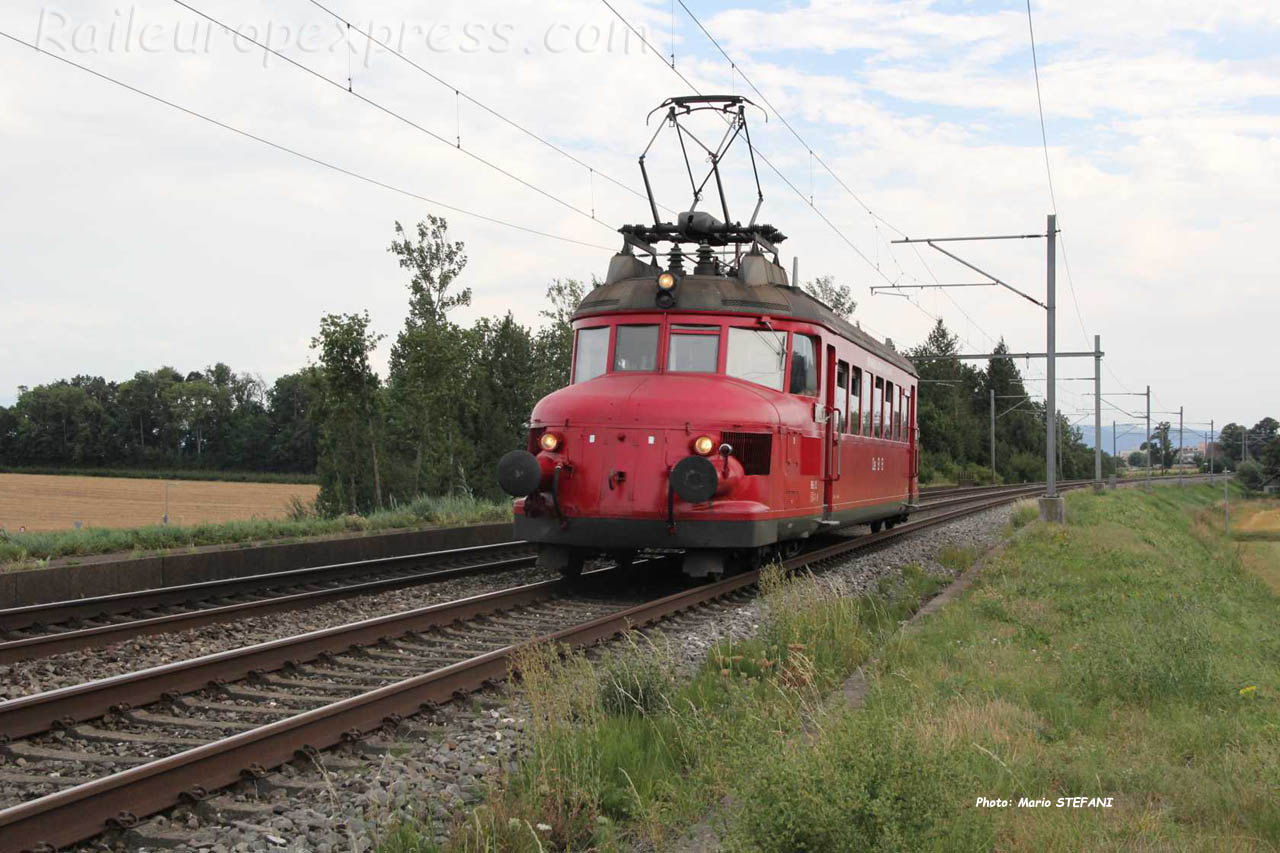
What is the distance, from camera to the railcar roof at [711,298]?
12578 millimetres

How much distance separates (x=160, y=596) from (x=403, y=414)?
26106mm

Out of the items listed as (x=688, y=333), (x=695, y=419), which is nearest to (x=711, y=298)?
(x=688, y=333)

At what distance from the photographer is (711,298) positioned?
41.4 ft

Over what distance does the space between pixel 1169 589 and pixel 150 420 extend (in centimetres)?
7773

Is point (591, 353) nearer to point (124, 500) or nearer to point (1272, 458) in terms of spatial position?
point (124, 500)

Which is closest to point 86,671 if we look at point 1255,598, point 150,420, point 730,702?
point 730,702

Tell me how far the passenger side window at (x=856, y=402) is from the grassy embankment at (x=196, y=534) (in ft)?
22.5

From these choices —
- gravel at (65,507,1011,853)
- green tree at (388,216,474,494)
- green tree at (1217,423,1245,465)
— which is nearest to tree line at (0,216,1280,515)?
green tree at (388,216,474,494)

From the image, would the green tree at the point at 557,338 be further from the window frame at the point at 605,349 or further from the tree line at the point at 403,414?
the window frame at the point at 605,349

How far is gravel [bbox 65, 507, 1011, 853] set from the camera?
4.64 meters

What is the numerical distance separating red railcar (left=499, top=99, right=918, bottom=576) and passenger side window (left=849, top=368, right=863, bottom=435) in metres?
0.04

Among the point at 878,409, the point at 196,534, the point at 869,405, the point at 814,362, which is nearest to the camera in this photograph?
the point at 814,362

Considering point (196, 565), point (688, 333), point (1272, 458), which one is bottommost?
point (196, 565)

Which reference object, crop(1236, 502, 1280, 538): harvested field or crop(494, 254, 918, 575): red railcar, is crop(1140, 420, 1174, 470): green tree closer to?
crop(1236, 502, 1280, 538): harvested field
